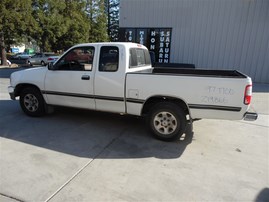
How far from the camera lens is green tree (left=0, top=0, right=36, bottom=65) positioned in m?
17.9

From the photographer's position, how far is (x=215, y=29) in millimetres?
11977

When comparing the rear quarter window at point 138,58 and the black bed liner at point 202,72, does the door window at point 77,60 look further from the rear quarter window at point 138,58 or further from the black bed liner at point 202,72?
the black bed liner at point 202,72

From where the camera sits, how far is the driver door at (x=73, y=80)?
4.70 metres

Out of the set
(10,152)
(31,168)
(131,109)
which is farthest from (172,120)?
(10,152)

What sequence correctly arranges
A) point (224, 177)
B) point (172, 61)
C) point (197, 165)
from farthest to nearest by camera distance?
point (172, 61) < point (197, 165) < point (224, 177)

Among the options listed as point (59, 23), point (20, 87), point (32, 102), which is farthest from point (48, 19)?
point (32, 102)

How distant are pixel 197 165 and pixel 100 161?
1570 millimetres

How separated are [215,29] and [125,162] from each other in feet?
35.5

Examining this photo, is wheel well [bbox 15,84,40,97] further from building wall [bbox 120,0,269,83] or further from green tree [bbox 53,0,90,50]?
green tree [bbox 53,0,90,50]

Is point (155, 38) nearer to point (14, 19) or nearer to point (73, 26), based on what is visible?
point (14, 19)

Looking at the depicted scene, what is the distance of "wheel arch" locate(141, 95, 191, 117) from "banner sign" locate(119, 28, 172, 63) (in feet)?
30.7

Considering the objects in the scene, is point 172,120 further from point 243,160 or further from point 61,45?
point 61,45

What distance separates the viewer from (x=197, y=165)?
3.49 meters

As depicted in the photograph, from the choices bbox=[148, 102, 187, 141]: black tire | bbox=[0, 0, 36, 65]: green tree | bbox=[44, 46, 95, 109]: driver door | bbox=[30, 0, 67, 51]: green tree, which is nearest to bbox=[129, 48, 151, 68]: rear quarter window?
bbox=[44, 46, 95, 109]: driver door
